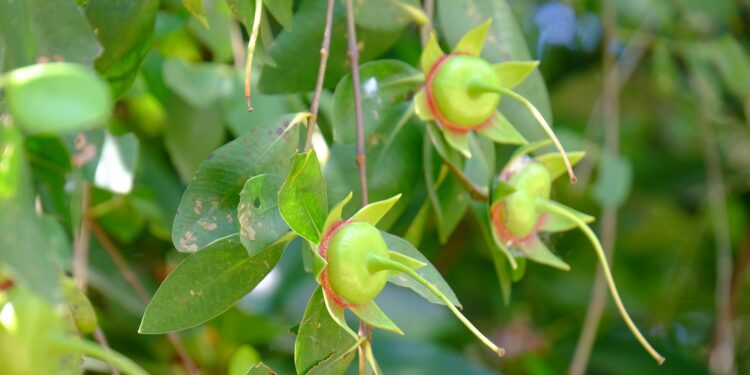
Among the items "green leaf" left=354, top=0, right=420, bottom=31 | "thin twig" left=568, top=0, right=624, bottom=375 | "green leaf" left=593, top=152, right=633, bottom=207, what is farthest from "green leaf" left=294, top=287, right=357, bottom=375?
"green leaf" left=593, top=152, right=633, bottom=207

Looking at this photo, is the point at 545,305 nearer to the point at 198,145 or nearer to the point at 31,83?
the point at 198,145

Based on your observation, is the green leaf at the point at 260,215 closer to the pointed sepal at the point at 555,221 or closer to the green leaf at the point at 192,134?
the pointed sepal at the point at 555,221

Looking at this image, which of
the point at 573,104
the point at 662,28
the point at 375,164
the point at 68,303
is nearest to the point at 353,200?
the point at 375,164

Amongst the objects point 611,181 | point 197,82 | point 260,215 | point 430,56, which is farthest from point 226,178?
point 611,181

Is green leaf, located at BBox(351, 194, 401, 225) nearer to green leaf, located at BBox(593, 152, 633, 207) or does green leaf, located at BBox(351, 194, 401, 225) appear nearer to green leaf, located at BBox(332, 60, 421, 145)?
green leaf, located at BBox(332, 60, 421, 145)

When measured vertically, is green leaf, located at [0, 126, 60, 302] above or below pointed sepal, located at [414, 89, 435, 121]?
above

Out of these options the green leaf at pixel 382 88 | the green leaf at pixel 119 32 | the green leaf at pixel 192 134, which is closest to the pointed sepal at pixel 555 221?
the green leaf at pixel 382 88
